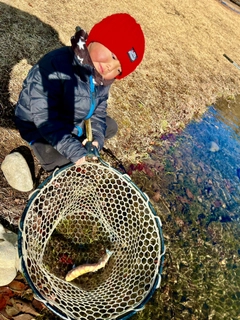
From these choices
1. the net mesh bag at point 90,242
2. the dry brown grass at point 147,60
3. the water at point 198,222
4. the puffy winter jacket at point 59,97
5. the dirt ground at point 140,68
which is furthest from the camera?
the dry brown grass at point 147,60

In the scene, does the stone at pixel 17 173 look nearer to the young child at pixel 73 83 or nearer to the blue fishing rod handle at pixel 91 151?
the young child at pixel 73 83

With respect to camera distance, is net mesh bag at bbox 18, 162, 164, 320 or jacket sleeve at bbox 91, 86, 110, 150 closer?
net mesh bag at bbox 18, 162, 164, 320

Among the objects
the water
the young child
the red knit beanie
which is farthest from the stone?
the water

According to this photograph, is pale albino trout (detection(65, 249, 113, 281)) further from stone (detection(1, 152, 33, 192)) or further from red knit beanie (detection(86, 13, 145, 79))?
red knit beanie (detection(86, 13, 145, 79))

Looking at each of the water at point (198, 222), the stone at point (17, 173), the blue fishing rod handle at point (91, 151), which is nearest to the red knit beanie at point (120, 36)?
the blue fishing rod handle at point (91, 151)

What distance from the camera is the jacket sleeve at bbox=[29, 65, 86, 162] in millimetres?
3238

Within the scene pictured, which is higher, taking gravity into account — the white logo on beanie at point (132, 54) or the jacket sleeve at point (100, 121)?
the white logo on beanie at point (132, 54)

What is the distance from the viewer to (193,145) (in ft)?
20.4

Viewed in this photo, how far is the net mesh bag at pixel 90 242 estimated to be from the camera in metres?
3.08

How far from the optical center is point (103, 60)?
299cm

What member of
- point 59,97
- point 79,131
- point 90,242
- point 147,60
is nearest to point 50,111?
point 59,97

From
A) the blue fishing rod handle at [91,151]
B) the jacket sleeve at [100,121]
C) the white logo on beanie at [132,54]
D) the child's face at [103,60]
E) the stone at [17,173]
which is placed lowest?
the stone at [17,173]

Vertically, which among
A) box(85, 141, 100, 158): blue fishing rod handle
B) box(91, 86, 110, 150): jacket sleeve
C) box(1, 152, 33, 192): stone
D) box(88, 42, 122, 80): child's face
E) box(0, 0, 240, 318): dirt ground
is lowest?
box(1, 152, 33, 192): stone

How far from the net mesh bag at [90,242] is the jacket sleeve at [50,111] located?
245mm
